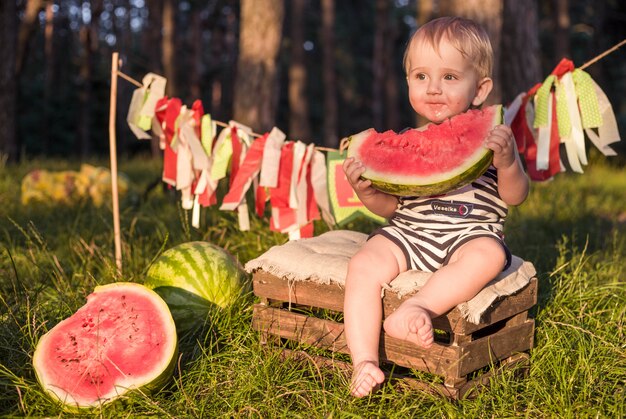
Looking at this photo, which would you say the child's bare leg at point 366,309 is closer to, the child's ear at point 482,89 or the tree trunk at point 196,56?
the child's ear at point 482,89

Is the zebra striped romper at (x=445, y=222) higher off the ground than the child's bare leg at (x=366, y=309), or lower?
higher

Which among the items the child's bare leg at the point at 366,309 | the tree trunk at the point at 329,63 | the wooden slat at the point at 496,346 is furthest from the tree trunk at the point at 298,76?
the child's bare leg at the point at 366,309

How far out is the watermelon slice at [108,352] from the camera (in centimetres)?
261

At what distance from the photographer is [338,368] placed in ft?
9.36

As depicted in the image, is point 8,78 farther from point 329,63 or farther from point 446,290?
point 329,63

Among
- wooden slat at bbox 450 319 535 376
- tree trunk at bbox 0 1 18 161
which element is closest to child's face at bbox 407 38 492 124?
wooden slat at bbox 450 319 535 376

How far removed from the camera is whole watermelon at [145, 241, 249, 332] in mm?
3381

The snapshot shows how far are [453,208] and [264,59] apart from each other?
5.74 meters

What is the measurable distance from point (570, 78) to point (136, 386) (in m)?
2.84

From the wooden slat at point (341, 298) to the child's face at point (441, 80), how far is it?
0.89 m

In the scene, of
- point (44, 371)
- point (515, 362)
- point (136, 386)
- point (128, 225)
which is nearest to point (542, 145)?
point (515, 362)

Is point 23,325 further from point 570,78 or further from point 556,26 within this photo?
point 556,26

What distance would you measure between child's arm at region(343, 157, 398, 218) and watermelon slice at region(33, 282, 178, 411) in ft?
3.38

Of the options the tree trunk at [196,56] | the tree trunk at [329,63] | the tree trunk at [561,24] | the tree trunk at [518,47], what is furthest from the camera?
the tree trunk at [196,56]
